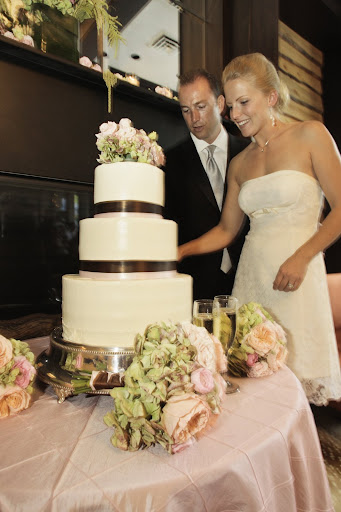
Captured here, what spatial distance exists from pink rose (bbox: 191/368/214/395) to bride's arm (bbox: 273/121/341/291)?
1179mm

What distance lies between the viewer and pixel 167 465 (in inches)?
26.3

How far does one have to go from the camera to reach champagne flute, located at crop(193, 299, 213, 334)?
1036mm

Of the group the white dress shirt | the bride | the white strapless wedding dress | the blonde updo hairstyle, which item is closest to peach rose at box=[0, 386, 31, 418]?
the bride

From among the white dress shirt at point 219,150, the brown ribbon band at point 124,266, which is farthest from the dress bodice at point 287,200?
the brown ribbon band at point 124,266

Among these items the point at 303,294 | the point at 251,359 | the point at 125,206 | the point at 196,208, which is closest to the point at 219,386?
the point at 251,359

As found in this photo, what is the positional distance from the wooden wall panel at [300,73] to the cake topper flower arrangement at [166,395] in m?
3.37

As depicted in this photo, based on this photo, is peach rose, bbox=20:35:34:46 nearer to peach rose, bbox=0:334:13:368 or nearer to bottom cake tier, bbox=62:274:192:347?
bottom cake tier, bbox=62:274:192:347

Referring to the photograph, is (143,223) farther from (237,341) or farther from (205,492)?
(205,492)

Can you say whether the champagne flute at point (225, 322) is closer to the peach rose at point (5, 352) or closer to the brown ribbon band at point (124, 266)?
the brown ribbon band at point (124, 266)

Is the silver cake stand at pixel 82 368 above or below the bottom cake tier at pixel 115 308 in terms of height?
below

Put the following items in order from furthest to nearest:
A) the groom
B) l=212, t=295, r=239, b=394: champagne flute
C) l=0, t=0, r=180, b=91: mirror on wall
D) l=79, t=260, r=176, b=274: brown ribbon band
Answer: the groom < l=0, t=0, r=180, b=91: mirror on wall < l=79, t=260, r=176, b=274: brown ribbon band < l=212, t=295, r=239, b=394: champagne flute

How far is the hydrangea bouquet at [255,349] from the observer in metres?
1.11

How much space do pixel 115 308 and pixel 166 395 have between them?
0.38 meters

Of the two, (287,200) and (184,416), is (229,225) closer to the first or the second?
(287,200)
